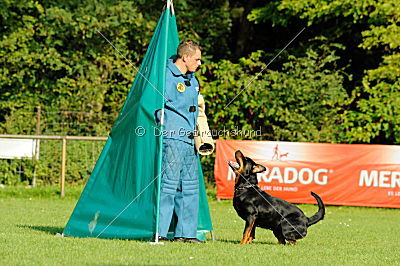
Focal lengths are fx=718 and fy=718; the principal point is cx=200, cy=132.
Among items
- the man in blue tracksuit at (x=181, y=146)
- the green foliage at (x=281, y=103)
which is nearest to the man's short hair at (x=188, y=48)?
the man in blue tracksuit at (x=181, y=146)

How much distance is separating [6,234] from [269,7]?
1386 centimetres

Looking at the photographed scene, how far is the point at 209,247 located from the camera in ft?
23.7

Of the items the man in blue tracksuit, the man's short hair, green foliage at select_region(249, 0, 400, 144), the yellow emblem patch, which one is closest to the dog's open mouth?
the man in blue tracksuit

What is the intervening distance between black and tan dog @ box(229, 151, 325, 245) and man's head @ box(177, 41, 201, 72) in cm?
115

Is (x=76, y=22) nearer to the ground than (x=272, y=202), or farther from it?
farther from it

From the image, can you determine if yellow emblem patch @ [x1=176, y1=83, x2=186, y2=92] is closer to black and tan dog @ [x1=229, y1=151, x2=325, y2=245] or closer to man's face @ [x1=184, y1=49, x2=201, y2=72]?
man's face @ [x1=184, y1=49, x2=201, y2=72]

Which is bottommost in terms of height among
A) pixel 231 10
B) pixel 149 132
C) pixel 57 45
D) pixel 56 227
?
pixel 56 227

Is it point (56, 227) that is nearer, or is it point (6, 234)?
point (6, 234)

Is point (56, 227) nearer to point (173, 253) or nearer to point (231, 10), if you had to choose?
point (173, 253)

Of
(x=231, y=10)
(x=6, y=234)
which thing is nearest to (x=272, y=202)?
(x=6, y=234)

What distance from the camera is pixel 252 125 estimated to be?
1759cm

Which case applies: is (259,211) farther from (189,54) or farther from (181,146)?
(189,54)

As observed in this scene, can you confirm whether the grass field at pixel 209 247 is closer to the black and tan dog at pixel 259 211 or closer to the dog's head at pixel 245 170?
the black and tan dog at pixel 259 211

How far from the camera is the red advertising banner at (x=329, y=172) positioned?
14820 mm
